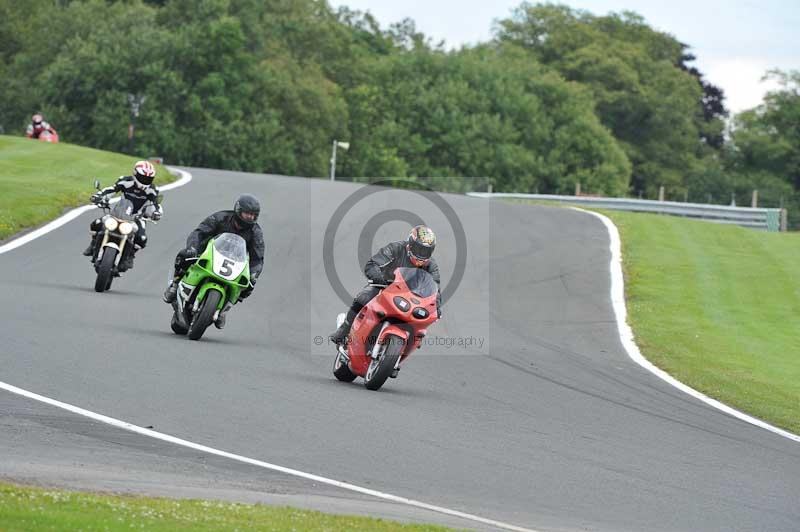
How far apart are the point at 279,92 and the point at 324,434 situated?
75176mm

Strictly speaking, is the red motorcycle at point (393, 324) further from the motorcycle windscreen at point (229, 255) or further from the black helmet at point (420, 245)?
the motorcycle windscreen at point (229, 255)

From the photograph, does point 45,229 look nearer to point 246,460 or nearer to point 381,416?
point 381,416

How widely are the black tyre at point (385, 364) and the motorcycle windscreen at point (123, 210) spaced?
269 inches

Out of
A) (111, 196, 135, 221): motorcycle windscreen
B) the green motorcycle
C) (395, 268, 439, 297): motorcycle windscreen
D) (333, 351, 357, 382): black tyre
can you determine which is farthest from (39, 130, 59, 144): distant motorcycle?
(395, 268, 439, 297): motorcycle windscreen

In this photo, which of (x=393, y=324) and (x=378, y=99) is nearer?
(x=393, y=324)

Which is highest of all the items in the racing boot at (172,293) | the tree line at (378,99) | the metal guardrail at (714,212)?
the tree line at (378,99)

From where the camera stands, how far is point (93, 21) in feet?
292

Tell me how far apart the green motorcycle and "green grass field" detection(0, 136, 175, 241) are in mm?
9985

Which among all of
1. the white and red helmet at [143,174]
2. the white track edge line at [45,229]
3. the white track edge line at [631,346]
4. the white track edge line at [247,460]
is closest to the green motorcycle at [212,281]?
the white track edge line at [247,460]

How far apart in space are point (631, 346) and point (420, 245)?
655 centimetres

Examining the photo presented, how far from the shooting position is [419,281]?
1355 centimetres

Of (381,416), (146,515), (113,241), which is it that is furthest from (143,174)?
(146,515)

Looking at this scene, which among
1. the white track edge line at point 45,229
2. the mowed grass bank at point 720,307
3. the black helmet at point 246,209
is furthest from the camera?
the white track edge line at point 45,229

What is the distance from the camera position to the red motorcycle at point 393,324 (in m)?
13.3
